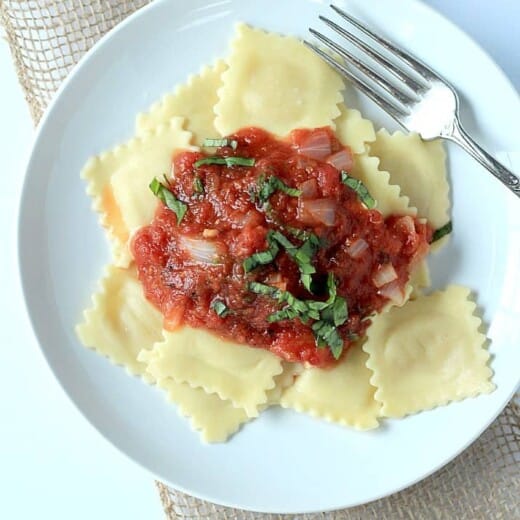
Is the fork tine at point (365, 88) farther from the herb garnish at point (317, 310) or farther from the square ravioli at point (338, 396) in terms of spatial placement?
the square ravioli at point (338, 396)

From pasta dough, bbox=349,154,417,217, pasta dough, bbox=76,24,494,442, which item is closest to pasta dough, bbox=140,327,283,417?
pasta dough, bbox=76,24,494,442

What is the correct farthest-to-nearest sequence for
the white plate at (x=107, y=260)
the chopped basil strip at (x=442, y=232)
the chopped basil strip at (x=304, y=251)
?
the chopped basil strip at (x=442, y=232) → the white plate at (x=107, y=260) → the chopped basil strip at (x=304, y=251)

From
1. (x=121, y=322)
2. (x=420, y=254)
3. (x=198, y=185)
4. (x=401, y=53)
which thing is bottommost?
(x=121, y=322)

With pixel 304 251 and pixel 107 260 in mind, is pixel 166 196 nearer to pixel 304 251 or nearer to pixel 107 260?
pixel 107 260

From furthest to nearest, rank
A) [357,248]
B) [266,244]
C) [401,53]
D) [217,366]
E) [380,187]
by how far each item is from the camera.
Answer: [217,366], [380,187], [401,53], [357,248], [266,244]

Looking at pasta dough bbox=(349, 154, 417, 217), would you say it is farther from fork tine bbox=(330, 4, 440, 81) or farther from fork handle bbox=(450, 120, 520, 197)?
fork tine bbox=(330, 4, 440, 81)

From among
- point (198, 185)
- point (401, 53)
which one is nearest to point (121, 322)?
point (198, 185)

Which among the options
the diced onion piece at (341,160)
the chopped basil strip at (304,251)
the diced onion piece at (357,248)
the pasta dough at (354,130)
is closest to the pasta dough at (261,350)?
the pasta dough at (354,130)
